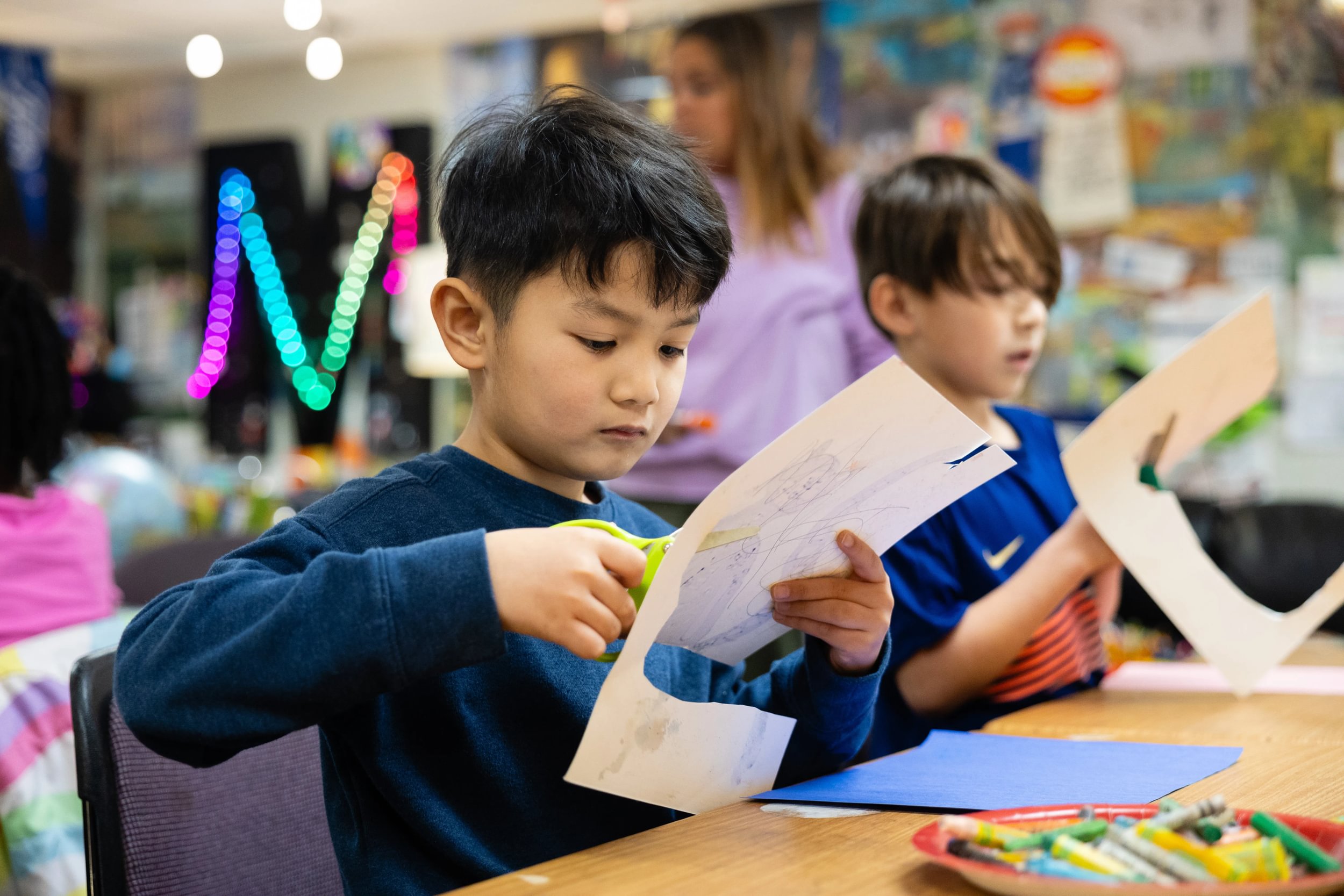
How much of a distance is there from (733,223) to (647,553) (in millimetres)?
1172

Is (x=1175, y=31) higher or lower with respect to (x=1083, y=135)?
higher

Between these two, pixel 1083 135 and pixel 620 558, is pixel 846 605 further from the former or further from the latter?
pixel 1083 135

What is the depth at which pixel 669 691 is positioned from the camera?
2.90ft

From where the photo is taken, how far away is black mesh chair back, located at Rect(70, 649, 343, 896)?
2.66 feet

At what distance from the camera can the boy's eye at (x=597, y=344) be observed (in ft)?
2.55

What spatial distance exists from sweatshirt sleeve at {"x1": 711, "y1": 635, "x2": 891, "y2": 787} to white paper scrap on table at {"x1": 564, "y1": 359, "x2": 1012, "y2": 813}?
0.19 ft

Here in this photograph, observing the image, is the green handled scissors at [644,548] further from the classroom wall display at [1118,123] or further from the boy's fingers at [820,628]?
the classroom wall display at [1118,123]

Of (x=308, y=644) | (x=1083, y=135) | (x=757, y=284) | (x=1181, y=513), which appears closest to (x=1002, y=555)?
(x=1181, y=513)

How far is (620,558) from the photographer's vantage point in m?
0.64

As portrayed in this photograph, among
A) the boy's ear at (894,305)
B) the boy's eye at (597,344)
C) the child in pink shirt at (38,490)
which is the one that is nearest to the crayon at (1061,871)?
the boy's eye at (597,344)

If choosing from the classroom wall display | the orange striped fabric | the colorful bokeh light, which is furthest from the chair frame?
the colorful bokeh light

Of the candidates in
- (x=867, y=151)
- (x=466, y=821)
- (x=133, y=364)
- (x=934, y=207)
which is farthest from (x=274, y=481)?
(x=466, y=821)

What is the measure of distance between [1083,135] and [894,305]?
2.17 meters

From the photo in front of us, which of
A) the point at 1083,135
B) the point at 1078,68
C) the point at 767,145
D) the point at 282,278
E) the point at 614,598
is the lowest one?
the point at 614,598
